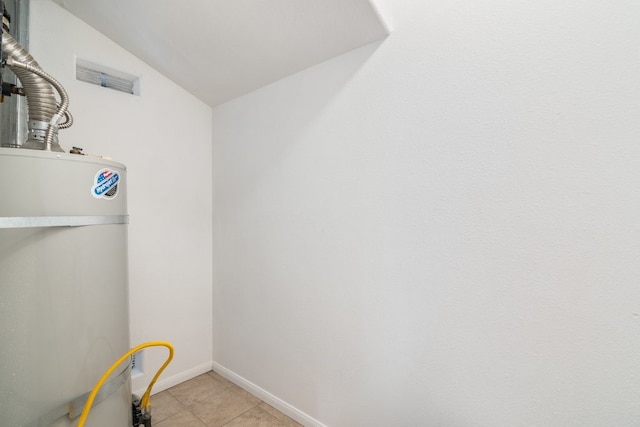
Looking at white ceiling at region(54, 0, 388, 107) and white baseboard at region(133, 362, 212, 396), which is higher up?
white ceiling at region(54, 0, 388, 107)

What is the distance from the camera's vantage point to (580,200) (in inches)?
39.6

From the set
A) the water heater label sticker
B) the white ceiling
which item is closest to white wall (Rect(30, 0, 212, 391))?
the white ceiling

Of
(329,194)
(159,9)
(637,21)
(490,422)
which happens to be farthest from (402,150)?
(159,9)

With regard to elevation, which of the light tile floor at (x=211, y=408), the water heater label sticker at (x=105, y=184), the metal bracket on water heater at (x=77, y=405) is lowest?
the light tile floor at (x=211, y=408)

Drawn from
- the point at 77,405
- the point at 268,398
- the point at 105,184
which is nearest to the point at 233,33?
the point at 105,184

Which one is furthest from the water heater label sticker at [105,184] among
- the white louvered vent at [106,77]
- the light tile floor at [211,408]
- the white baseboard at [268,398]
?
the white baseboard at [268,398]

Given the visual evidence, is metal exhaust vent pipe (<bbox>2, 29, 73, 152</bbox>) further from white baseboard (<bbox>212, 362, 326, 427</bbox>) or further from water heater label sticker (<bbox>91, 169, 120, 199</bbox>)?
white baseboard (<bbox>212, 362, 326, 427</bbox>)

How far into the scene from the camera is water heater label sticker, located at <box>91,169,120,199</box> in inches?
45.1

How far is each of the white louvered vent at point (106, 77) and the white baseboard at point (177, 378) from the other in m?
2.33

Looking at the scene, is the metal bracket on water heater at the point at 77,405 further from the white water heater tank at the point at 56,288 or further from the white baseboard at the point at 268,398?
the white baseboard at the point at 268,398

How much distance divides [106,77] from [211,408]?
2.65 m

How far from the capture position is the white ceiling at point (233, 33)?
4.98ft

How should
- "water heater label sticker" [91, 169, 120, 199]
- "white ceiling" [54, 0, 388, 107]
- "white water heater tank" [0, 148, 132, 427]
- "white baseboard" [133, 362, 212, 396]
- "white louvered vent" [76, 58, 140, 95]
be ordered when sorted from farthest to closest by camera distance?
"white baseboard" [133, 362, 212, 396] < "white louvered vent" [76, 58, 140, 95] < "white ceiling" [54, 0, 388, 107] < "water heater label sticker" [91, 169, 120, 199] < "white water heater tank" [0, 148, 132, 427]

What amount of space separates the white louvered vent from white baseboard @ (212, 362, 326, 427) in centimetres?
250
